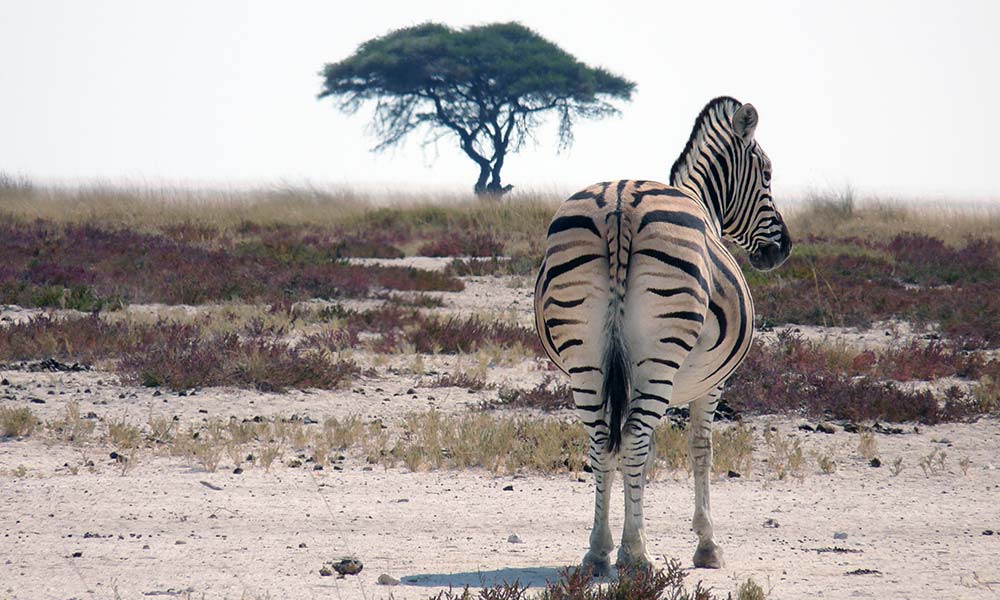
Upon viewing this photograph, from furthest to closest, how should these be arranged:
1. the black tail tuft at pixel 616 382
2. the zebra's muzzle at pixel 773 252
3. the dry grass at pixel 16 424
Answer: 1. the dry grass at pixel 16 424
2. the zebra's muzzle at pixel 773 252
3. the black tail tuft at pixel 616 382

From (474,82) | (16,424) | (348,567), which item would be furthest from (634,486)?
(474,82)

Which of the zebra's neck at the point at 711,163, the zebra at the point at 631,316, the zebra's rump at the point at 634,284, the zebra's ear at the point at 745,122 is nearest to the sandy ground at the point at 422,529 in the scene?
the zebra at the point at 631,316

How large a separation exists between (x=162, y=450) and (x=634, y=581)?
167 inches

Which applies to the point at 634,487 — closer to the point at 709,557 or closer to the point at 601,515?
the point at 601,515

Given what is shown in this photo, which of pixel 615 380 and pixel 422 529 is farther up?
pixel 615 380

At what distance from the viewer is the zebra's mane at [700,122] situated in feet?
21.0

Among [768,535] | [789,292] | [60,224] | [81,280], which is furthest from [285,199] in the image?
[768,535]

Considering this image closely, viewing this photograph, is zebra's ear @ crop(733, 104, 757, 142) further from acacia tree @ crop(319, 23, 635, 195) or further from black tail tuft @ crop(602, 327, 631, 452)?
acacia tree @ crop(319, 23, 635, 195)

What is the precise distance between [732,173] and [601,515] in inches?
90.8

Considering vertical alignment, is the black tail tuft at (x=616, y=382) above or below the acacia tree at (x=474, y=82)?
below

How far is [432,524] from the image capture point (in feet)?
20.7

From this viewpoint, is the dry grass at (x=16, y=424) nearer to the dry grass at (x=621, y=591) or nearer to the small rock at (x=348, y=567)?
the small rock at (x=348, y=567)

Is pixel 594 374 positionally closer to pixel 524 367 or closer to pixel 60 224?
pixel 524 367

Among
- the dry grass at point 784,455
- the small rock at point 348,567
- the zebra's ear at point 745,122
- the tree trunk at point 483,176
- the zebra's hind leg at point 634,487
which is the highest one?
the tree trunk at point 483,176
